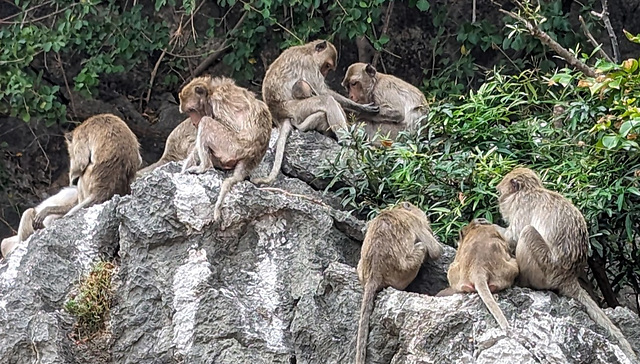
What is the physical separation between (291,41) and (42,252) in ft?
13.3

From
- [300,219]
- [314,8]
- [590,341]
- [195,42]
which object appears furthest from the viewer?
[195,42]

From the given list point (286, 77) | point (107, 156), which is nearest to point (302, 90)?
point (286, 77)

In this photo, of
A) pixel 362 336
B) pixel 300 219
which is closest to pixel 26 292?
pixel 300 219

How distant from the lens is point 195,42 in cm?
1155

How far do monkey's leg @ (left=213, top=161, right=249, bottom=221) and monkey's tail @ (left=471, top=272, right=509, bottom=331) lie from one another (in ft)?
6.18

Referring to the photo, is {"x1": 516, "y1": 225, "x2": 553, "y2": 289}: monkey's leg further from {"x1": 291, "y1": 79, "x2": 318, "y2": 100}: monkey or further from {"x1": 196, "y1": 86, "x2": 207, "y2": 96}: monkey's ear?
{"x1": 291, "y1": 79, "x2": 318, "y2": 100}: monkey

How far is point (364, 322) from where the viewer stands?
6.48m

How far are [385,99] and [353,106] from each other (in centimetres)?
35

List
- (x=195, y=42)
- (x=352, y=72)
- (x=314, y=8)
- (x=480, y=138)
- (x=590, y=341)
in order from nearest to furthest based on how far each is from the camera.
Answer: (x=590, y=341)
(x=480, y=138)
(x=352, y=72)
(x=314, y=8)
(x=195, y=42)

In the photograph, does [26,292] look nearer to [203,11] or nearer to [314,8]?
[314,8]

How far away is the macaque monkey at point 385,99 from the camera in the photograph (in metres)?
9.67

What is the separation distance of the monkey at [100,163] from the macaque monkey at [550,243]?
3.14 meters

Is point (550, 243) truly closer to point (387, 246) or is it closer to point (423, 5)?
point (387, 246)

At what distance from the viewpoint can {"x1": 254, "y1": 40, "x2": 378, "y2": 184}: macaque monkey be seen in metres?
9.00
